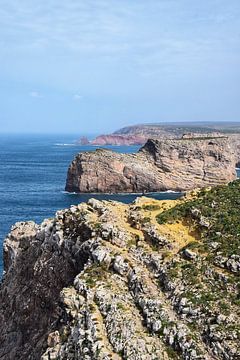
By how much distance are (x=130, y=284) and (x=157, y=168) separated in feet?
381

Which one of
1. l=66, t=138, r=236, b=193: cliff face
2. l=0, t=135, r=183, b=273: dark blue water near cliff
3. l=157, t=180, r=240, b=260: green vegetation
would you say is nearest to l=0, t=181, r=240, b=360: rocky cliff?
l=157, t=180, r=240, b=260: green vegetation

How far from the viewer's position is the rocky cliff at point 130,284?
24216mm

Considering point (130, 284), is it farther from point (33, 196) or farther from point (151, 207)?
point (33, 196)

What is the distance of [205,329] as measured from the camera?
950 inches

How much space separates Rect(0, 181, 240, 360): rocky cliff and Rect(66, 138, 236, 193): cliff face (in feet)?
304

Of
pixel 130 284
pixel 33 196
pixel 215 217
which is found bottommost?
pixel 33 196

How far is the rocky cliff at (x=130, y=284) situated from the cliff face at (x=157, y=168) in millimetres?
92703

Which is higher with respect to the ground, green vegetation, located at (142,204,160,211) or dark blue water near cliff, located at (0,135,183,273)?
green vegetation, located at (142,204,160,211)

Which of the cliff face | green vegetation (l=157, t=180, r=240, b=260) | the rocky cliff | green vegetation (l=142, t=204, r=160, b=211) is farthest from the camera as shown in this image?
the cliff face

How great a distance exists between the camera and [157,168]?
144 m

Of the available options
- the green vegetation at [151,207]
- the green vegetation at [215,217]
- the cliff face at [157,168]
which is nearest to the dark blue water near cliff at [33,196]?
the cliff face at [157,168]

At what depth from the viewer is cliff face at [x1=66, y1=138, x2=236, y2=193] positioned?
13350cm

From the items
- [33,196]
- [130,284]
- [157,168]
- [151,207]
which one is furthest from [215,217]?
[157,168]

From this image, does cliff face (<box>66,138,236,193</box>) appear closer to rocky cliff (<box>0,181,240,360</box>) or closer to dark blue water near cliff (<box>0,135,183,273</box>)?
dark blue water near cliff (<box>0,135,183,273</box>)
